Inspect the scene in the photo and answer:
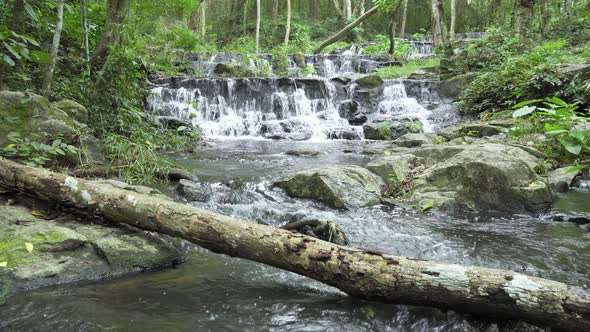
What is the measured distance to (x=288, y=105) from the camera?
1521cm

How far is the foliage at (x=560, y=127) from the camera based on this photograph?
8.33 feet

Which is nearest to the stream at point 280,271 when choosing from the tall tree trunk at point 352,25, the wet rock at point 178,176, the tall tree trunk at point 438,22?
the wet rock at point 178,176

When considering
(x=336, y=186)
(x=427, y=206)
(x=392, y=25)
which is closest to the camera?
(x=427, y=206)

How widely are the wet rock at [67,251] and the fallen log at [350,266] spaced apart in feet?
0.64

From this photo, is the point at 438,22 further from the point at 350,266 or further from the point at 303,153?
the point at 350,266

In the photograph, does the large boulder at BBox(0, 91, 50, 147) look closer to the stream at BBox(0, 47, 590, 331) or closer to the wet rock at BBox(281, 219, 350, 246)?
the stream at BBox(0, 47, 590, 331)

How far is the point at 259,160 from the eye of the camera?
30.2 ft

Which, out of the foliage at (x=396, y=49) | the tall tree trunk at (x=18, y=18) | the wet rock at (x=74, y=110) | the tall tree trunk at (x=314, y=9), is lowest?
the wet rock at (x=74, y=110)

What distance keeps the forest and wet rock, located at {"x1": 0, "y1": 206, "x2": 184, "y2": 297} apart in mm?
14

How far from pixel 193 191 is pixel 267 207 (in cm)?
110

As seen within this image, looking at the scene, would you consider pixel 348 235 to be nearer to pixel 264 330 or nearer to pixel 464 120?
pixel 264 330

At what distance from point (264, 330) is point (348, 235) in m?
2.22

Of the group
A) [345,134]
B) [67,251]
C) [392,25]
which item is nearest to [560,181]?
[67,251]

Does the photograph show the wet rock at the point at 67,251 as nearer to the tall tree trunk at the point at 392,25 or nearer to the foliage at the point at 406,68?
the tall tree trunk at the point at 392,25
